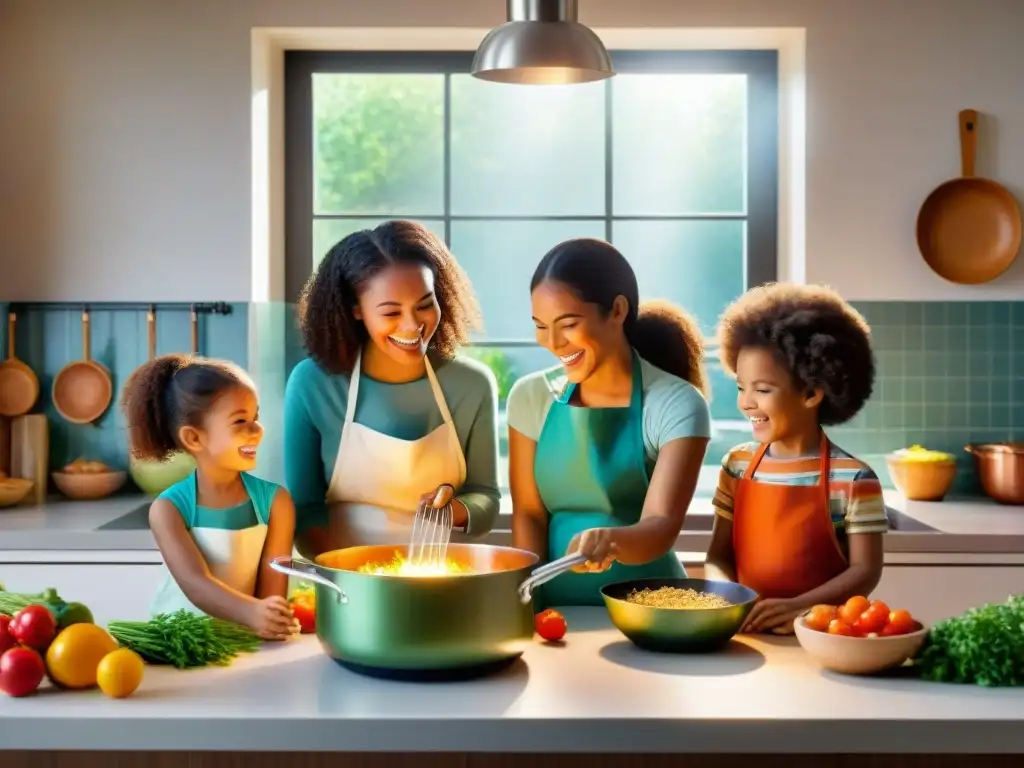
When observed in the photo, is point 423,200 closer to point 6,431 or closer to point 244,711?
point 6,431

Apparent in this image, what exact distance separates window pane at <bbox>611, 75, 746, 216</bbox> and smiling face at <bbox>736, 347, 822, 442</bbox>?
1.89m

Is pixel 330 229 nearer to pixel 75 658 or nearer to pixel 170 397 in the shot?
pixel 170 397

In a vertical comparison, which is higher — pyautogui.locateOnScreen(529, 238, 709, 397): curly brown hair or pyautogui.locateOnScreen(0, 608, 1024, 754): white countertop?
pyautogui.locateOnScreen(529, 238, 709, 397): curly brown hair

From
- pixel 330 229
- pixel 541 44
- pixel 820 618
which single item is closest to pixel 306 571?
pixel 820 618

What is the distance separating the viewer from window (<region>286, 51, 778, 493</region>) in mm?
3699

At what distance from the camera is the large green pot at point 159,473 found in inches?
133

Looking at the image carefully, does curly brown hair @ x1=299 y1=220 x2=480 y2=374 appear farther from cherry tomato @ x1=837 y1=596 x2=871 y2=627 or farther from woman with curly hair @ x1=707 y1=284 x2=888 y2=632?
cherry tomato @ x1=837 y1=596 x2=871 y2=627

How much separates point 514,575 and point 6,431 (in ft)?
7.63

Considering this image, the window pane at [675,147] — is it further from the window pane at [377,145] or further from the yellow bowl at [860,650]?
the yellow bowl at [860,650]

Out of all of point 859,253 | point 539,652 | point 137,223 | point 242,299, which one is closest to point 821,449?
point 539,652

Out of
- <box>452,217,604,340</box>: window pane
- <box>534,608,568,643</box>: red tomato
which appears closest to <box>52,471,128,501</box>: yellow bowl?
<box>452,217,604,340</box>: window pane

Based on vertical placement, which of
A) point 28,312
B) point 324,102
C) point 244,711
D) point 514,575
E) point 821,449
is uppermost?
point 324,102

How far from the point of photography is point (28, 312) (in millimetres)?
3449

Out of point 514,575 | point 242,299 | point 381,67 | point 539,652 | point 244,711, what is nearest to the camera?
point 244,711
